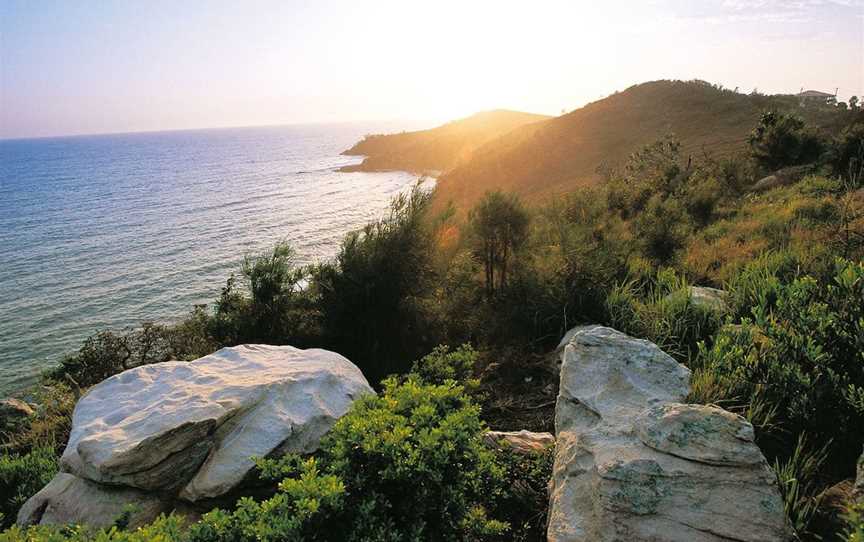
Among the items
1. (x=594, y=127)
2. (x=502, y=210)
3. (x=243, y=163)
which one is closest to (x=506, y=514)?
(x=502, y=210)

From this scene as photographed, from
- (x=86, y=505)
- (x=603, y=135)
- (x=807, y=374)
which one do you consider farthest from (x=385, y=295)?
(x=603, y=135)

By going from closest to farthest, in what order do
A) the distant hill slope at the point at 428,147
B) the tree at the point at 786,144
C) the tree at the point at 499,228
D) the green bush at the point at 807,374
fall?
the green bush at the point at 807,374
the tree at the point at 499,228
the tree at the point at 786,144
the distant hill slope at the point at 428,147

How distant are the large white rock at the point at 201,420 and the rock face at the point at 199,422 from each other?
0.04 feet

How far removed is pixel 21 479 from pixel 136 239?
38.3m

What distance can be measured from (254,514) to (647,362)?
358cm

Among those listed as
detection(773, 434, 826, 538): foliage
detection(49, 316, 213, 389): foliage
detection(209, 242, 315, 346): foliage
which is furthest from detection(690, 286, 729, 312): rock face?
detection(49, 316, 213, 389): foliage

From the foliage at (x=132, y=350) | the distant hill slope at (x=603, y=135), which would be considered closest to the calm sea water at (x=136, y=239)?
the foliage at (x=132, y=350)

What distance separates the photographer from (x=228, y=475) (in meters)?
5.10

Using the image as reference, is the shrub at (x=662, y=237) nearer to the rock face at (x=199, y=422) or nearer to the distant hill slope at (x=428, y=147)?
the rock face at (x=199, y=422)

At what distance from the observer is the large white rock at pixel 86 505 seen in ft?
17.1

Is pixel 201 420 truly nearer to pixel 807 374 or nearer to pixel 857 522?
pixel 857 522

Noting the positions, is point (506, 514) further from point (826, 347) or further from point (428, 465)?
point (826, 347)

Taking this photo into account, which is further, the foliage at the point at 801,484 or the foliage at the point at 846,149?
the foliage at the point at 846,149

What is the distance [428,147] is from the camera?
95.0 m
